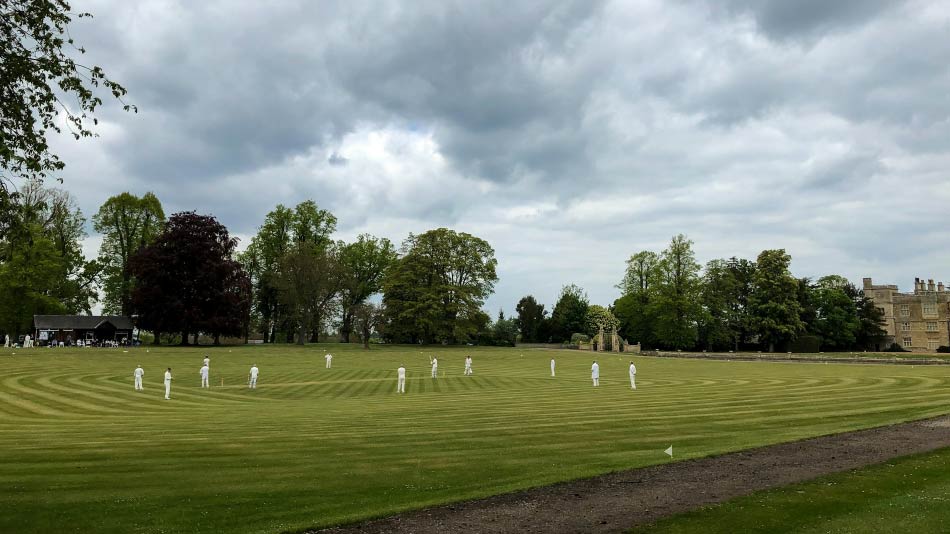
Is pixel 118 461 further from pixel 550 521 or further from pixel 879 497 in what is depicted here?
pixel 879 497

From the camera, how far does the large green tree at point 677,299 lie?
88062mm

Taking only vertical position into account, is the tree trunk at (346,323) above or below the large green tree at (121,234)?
below

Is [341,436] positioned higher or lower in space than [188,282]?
lower

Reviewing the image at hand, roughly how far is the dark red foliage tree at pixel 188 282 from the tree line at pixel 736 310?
4843 cm

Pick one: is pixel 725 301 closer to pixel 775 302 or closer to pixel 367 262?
pixel 775 302

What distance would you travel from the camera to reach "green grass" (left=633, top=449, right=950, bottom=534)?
28.2ft

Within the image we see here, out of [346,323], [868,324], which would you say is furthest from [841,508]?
[868,324]

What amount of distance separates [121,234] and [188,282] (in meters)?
17.0

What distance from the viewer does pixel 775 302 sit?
282 feet

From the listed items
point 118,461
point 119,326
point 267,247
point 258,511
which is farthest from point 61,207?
point 258,511

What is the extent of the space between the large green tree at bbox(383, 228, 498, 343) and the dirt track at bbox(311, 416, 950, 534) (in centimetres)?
6850

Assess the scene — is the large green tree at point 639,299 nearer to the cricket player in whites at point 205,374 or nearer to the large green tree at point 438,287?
the large green tree at point 438,287

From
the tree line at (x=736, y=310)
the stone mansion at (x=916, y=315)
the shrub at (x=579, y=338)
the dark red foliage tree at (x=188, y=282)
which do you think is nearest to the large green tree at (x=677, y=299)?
the tree line at (x=736, y=310)

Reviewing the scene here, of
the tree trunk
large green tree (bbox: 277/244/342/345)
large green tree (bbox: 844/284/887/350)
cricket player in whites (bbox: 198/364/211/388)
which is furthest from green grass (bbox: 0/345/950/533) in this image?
large green tree (bbox: 844/284/887/350)
